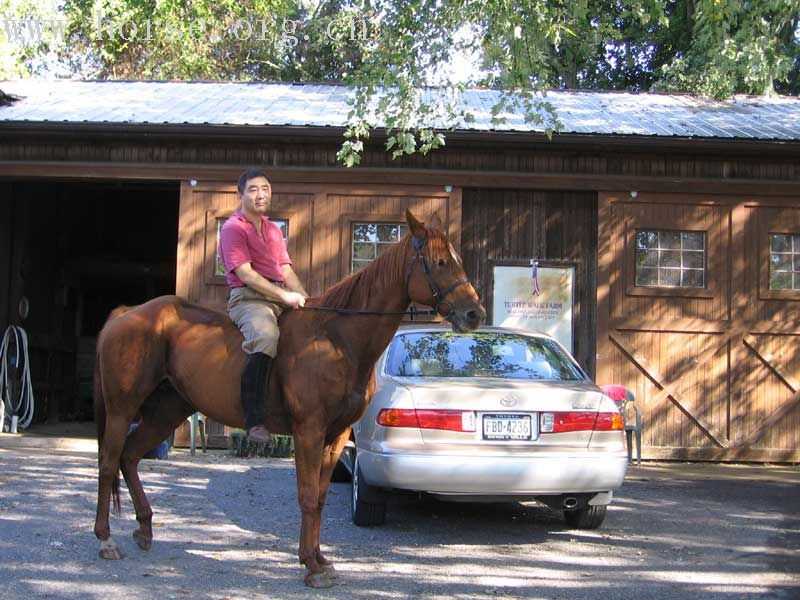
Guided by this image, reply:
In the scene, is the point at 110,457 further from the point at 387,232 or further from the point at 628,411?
the point at 628,411

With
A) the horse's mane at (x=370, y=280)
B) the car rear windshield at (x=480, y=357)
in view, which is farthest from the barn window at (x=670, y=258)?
the horse's mane at (x=370, y=280)

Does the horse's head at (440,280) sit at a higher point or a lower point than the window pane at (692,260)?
higher

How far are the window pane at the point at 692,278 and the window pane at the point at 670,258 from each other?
0.17 m

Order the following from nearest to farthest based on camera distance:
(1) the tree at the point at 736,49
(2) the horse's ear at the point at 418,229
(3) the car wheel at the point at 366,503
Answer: (2) the horse's ear at the point at 418,229 < (3) the car wheel at the point at 366,503 < (1) the tree at the point at 736,49

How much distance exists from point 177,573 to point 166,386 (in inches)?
52.7

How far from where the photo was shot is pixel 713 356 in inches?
455

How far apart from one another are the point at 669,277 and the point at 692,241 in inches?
24.6

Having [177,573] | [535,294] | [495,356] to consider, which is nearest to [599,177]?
[535,294]

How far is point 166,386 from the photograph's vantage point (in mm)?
5785

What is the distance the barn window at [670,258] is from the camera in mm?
11711

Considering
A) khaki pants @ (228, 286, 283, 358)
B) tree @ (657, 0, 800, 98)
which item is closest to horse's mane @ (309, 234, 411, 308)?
khaki pants @ (228, 286, 283, 358)

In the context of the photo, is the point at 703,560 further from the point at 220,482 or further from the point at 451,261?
the point at 220,482

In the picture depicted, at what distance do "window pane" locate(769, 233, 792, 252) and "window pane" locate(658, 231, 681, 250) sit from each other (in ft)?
4.29

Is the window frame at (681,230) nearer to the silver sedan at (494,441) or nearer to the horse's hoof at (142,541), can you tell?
the silver sedan at (494,441)
